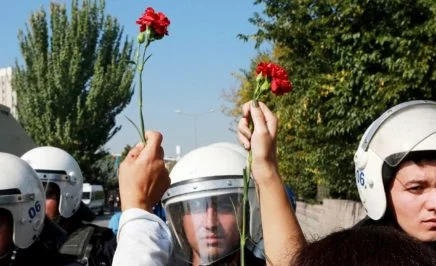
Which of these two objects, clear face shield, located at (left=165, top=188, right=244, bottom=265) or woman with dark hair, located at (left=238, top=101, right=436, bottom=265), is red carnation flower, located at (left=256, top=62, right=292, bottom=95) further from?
clear face shield, located at (left=165, top=188, right=244, bottom=265)

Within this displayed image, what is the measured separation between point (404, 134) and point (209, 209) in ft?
2.68

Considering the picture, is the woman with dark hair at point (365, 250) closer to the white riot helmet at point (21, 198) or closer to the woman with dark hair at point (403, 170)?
the woman with dark hair at point (403, 170)

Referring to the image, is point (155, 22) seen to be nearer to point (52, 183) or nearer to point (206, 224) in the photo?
point (206, 224)

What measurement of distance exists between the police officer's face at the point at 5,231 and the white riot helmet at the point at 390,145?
1471 millimetres

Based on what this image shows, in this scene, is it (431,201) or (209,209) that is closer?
(431,201)

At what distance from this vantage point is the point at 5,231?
3135 millimetres

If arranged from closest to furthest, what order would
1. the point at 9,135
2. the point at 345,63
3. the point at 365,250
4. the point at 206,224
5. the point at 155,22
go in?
the point at 365,250 < the point at 155,22 < the point at 206,224 < the point at 345,63 < the point at 9,135

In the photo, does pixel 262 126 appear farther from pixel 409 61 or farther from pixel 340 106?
pixel 340 106

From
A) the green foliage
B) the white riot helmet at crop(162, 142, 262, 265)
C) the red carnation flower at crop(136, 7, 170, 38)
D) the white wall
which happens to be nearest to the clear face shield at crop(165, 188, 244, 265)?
the white riot helmet at crop(162, 142, 262, 265)

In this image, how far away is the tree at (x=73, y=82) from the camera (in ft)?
130

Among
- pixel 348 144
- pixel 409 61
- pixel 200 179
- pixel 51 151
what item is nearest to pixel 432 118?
pixel 200 179

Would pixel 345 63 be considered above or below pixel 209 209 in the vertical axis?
above

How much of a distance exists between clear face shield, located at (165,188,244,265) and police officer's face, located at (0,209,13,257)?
2.27 feet

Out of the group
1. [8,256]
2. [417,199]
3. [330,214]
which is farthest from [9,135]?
[417,199]
